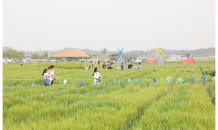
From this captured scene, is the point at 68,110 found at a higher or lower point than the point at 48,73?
lower

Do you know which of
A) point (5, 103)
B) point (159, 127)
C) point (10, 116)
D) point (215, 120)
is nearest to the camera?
point (159, 127)

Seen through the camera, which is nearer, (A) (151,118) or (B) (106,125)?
(B) (106,125)

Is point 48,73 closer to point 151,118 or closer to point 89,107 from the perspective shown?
point 89,107

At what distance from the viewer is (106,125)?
A: 3865 millimetres

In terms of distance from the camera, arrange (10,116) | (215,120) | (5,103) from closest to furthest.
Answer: (215,120), (10,116), (5,103)

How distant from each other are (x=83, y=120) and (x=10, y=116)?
2.01 m

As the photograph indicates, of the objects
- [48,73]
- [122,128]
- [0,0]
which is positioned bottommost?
[122,128]

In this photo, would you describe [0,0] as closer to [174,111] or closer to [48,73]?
[174,111]

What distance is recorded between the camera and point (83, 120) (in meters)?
4.14

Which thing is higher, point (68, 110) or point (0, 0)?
point (0, 0)

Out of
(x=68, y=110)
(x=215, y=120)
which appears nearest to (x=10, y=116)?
(x=68, y=110)

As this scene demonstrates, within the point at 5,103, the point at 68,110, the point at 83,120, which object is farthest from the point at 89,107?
the point at 5,103

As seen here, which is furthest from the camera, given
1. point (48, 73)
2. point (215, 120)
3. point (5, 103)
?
point (48, 73)

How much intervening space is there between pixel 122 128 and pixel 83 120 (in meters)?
0.97
